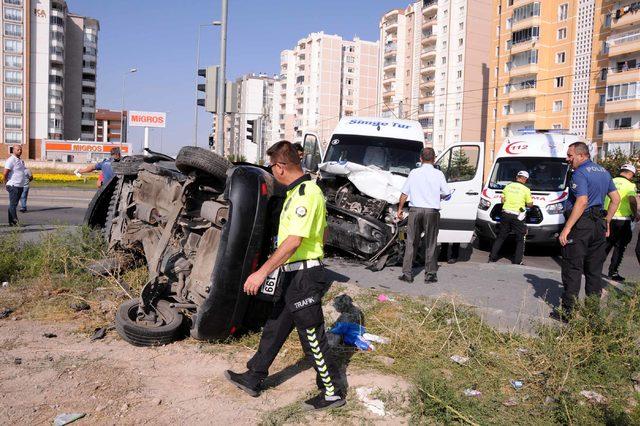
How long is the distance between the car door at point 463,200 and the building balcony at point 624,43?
48.8m

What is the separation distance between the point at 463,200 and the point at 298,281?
19.5 feet

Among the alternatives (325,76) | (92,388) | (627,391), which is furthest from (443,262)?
(325,76)

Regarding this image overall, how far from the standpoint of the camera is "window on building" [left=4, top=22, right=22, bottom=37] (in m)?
81.2

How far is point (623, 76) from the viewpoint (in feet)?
167

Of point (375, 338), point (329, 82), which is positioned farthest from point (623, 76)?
point (329, 82)

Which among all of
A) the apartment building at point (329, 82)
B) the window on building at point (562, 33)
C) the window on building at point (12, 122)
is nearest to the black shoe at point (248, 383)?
the window on building at point (562, 33)

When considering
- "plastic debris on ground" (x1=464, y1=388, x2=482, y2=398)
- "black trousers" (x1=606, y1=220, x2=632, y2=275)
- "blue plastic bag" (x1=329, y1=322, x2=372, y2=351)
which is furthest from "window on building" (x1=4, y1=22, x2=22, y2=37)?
"plastic debris on ground" (x1=464, y1=388, x2=482, y2=398)

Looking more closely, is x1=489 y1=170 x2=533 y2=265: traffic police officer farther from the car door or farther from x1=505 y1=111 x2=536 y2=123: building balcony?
x1=505 y1=111 x2=536 y2=123: building balcony

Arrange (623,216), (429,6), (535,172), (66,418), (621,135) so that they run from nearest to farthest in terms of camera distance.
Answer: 1. (66,418)
2. (623,216)
3. (535,172)
4. (621,135)
5. (429,6)

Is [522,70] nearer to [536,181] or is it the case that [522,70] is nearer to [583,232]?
[536,181]

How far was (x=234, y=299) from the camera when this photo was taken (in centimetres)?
463

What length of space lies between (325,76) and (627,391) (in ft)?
340

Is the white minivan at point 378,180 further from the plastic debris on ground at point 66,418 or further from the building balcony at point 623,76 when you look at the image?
the building balcony at point 623,76

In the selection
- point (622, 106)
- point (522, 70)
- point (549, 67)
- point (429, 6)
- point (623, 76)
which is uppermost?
point (429, 6)
